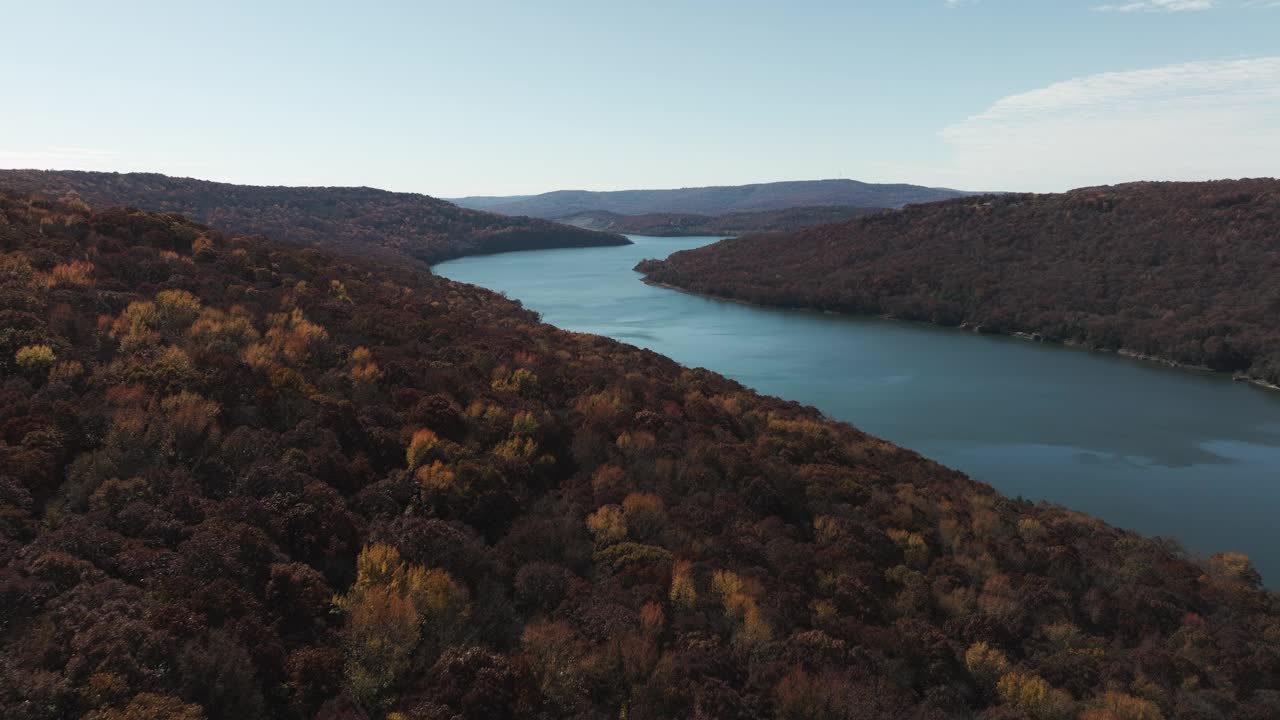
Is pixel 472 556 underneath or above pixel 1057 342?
above

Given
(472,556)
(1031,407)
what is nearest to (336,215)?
(1031,407)

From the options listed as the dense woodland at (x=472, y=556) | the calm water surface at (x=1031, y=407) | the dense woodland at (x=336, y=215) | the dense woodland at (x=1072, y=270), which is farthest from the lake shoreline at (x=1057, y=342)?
the dense woodland at (x=336, y=215)

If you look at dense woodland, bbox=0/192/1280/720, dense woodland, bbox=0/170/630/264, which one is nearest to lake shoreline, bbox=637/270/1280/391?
dense woodland, bbox=0/192/1280/720

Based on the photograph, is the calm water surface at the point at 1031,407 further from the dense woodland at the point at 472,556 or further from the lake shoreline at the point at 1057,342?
the dense woodland at the point at 472,556

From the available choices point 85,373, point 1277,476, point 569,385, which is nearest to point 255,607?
point 85,373

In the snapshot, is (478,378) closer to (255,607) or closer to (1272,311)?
(255,607)

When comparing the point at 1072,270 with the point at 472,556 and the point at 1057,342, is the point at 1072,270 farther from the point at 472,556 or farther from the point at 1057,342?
the point at 472,556
